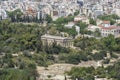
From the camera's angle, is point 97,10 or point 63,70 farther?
point 97,10

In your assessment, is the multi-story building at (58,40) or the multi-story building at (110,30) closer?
the multi-story building at (58,40)

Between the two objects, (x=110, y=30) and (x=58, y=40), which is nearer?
(x=58, y=40)

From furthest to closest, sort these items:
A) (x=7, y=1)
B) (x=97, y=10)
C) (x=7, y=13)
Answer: (x=7, y=1), (x=97, y=10), (x=7, y=13)

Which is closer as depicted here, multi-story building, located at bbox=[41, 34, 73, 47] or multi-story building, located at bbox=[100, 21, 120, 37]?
multi-story building, located at bbox=[41, 34, 73, 47]

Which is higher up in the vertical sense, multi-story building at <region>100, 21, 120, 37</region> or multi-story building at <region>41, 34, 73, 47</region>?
multi-story building at <region>41, 34, 73, 47</region>

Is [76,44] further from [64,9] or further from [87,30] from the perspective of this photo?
[64,9]

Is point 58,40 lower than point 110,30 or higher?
higher

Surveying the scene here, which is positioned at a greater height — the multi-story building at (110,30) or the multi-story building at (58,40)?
the multi-story building at (58,40)

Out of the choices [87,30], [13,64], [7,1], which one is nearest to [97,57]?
[13,64]
